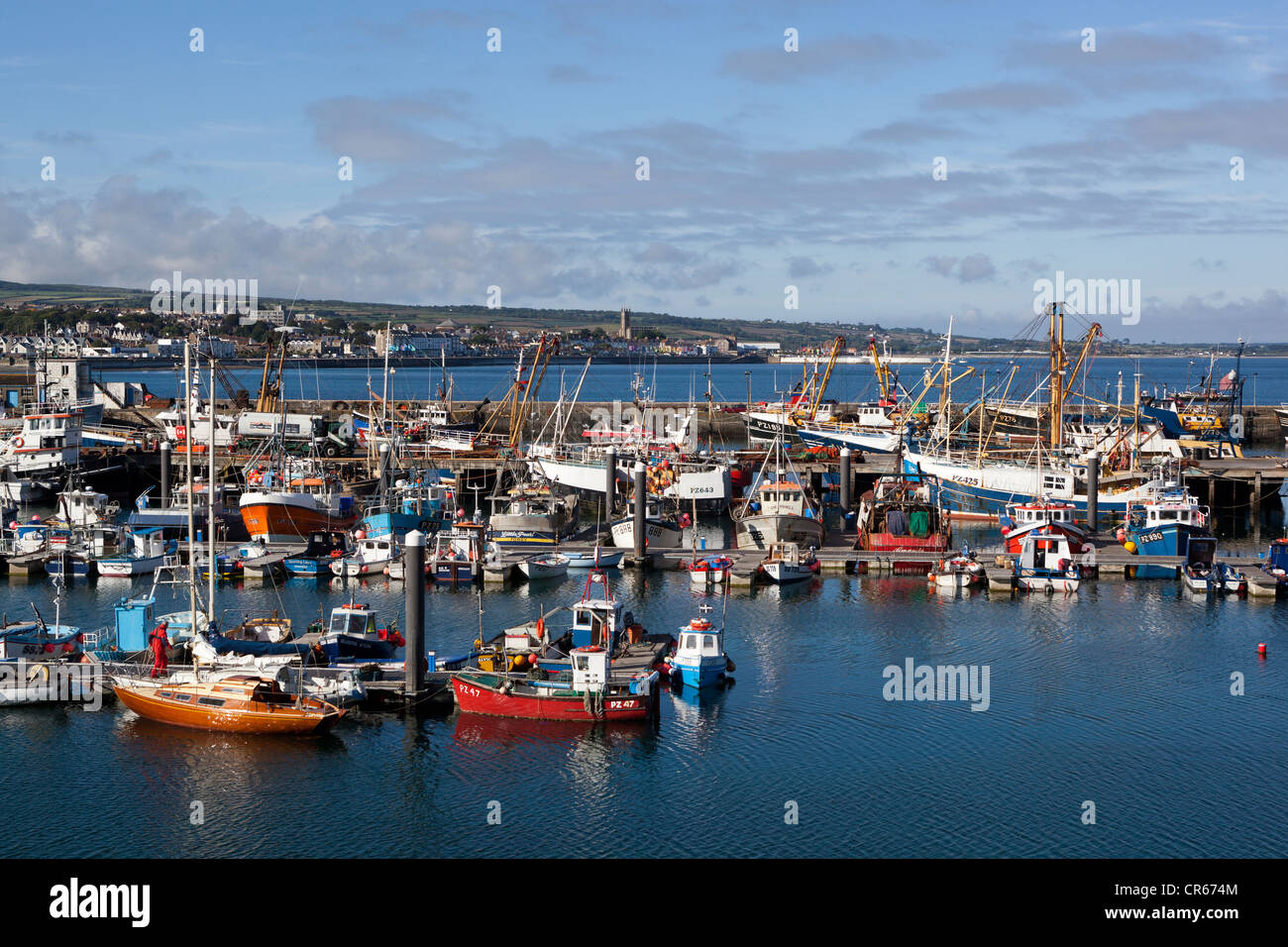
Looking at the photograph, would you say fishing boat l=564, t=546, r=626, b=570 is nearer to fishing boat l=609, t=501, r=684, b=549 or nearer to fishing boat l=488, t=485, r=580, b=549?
fishing boat l=488, t=485, r=580, b=549

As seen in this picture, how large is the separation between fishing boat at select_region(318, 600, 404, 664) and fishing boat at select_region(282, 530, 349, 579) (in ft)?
43.9

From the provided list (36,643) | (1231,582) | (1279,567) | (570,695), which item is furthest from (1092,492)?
(36,643)

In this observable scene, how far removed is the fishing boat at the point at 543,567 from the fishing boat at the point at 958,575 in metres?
13.1

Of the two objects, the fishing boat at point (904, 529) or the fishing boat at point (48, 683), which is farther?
the fishing boat at point (904, 529)

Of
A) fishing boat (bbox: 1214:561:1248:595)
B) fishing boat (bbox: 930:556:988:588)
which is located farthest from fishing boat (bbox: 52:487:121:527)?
fishing boat (bbox: 1214:561:1248:595)

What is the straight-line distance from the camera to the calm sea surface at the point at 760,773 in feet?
80.2

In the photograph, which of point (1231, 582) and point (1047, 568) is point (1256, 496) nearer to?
point (1231, 582)

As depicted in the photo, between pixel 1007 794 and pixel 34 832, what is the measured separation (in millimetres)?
18654

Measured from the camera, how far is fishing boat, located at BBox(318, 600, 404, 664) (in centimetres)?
3272

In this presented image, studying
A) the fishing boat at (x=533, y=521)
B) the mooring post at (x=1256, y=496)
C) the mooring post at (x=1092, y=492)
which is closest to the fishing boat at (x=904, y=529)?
the mooring post at (x=1092, y=492)

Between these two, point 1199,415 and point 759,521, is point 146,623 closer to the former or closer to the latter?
point 759,521

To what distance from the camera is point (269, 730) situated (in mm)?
28922

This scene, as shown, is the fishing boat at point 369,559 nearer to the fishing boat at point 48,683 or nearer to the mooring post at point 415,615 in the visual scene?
the fishing boat at point 48,683

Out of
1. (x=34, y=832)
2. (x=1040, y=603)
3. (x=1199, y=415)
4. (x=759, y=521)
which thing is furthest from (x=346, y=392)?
(x=34, y=832)
